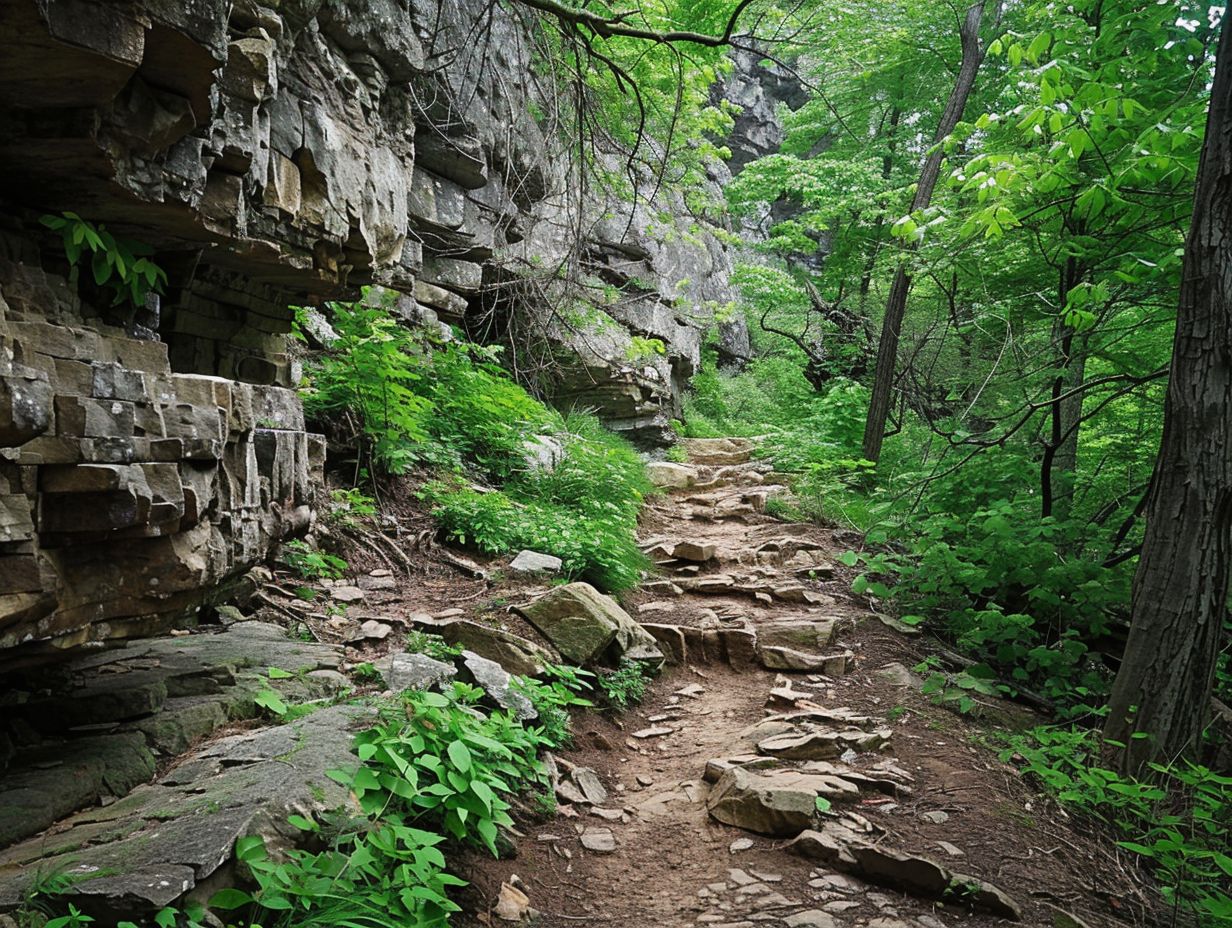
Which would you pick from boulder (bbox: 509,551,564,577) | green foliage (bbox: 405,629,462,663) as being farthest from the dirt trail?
boulder (bbox: 509,551,564,577)

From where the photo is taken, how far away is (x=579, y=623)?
16.5 ft

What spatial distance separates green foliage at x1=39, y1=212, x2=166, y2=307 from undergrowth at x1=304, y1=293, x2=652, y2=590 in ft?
11.3

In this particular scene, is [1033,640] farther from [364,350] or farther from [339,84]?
[339,84]

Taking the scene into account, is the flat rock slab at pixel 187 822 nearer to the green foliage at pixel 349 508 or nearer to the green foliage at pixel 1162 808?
the green foliage at pixel 1162 808

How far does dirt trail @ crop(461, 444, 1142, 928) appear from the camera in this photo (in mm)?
2953

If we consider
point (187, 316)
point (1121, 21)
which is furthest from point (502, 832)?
point (1121, 21)

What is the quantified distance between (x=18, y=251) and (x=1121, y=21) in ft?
21.9

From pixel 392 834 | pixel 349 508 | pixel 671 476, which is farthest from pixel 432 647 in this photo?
pixel 671 476

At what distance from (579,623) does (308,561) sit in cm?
208

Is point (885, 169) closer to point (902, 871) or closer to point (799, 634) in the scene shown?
point (799, 634)

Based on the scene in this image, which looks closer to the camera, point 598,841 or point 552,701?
point 598,841

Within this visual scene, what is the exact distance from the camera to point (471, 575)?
20.0 feet

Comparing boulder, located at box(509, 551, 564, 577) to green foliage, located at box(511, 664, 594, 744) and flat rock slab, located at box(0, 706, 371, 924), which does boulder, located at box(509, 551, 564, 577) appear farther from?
flat rock slab, located at box(0, 706, 371, 924)

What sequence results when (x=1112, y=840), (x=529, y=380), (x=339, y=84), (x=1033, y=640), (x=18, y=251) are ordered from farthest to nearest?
(x=529, y=380)
(x=1033, y=640)
(x=339, y=84)
(x=1112, y=840)
(x=18, y=251)
